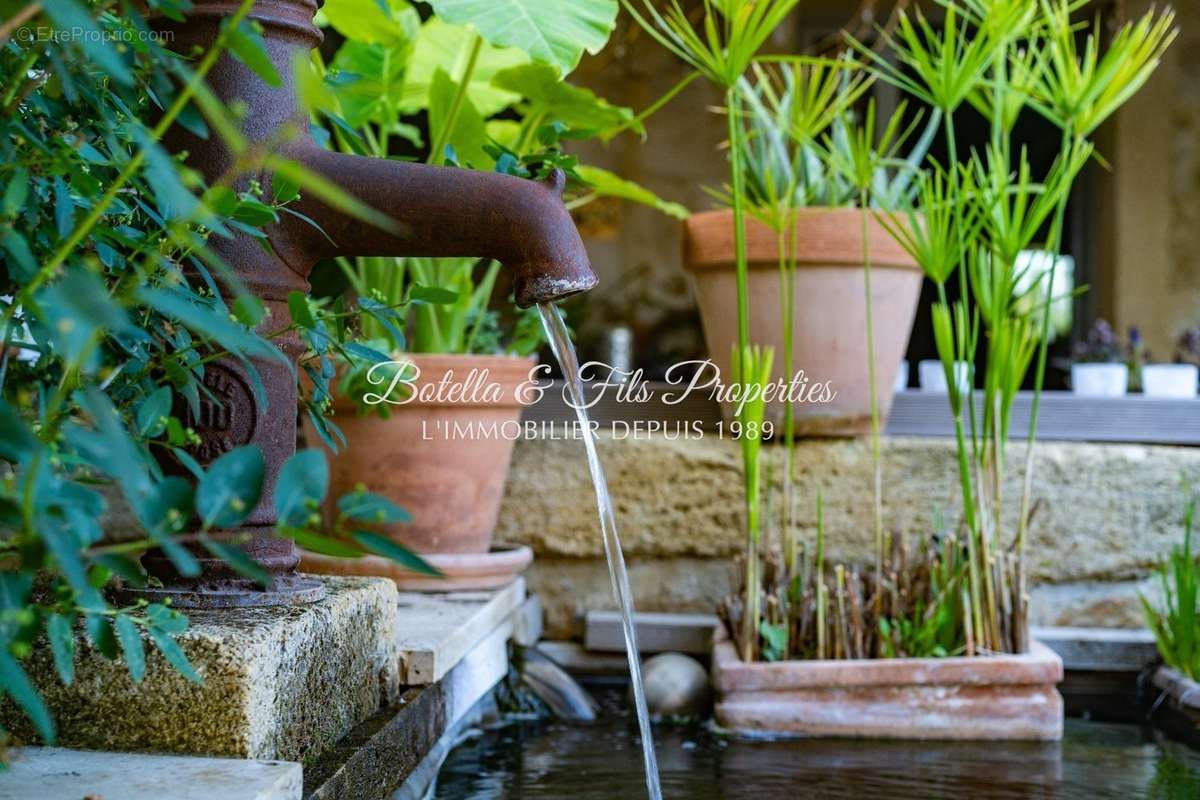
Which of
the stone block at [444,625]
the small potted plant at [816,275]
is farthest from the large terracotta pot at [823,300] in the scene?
the stone block at [444,625]

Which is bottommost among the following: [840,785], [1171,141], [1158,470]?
[840,785]

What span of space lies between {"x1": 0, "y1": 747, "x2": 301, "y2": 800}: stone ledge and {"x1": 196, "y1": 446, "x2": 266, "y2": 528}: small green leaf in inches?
12.5

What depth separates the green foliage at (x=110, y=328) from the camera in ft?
1.89

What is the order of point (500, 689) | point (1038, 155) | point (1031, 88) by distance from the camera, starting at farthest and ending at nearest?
point (1038, 155), point (500, 689), point (1031, 88)

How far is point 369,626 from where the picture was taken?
1.32 metres

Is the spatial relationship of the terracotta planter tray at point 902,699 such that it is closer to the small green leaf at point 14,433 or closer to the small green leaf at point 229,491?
the small green leaf at point 229,491

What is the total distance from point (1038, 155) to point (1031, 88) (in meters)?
4.87

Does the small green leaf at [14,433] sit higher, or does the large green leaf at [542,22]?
the large green leaf at [542,22]

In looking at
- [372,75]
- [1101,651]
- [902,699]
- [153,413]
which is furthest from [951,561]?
[153,413]

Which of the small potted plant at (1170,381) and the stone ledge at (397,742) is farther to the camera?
the small potted plant at (1170,381)

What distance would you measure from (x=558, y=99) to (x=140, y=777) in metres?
1.64

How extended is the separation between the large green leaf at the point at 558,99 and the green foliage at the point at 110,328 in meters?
1.11

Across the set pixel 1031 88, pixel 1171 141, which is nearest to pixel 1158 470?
pixel 1031 88

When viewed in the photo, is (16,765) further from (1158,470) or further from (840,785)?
(1158,470)
